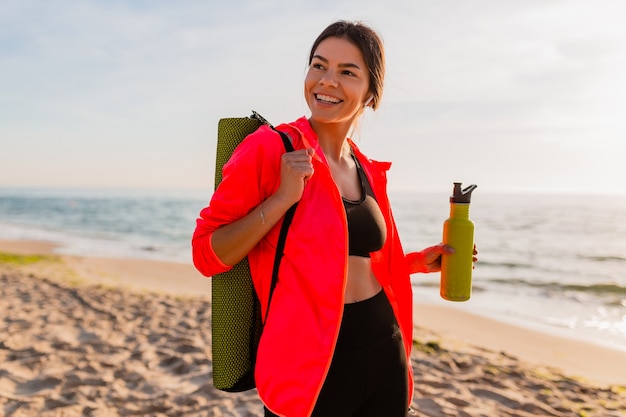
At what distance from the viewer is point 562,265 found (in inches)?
621

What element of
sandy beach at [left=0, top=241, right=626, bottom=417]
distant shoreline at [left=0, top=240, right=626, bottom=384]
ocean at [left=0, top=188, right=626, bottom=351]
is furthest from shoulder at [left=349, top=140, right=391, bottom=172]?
ocean at [left=0, top=188, right=626, bottom=351]

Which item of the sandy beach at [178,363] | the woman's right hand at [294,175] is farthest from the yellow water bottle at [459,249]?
the sandy beach at [178,363]

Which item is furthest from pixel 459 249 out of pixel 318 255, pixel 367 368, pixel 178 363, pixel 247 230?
pixel 178 363

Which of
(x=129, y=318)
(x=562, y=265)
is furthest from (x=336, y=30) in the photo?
(x=562, y=265)

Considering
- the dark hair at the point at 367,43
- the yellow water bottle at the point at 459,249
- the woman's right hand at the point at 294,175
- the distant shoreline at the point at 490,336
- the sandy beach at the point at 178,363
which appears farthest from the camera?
the distant shoreline at the point at 490,336

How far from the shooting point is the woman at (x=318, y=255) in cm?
172

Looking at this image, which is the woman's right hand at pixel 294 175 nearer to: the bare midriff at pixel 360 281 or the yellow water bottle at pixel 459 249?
the bare midriff at pixel 360 281

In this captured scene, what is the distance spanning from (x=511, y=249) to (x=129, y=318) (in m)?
15.8

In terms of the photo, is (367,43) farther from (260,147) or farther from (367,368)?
(367,368)

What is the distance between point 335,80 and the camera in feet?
6.59

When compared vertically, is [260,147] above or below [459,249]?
above

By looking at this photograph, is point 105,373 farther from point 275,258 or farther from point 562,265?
point 562,265

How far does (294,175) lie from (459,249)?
1.06 metres

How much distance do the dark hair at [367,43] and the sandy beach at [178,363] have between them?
3130 millimetres
